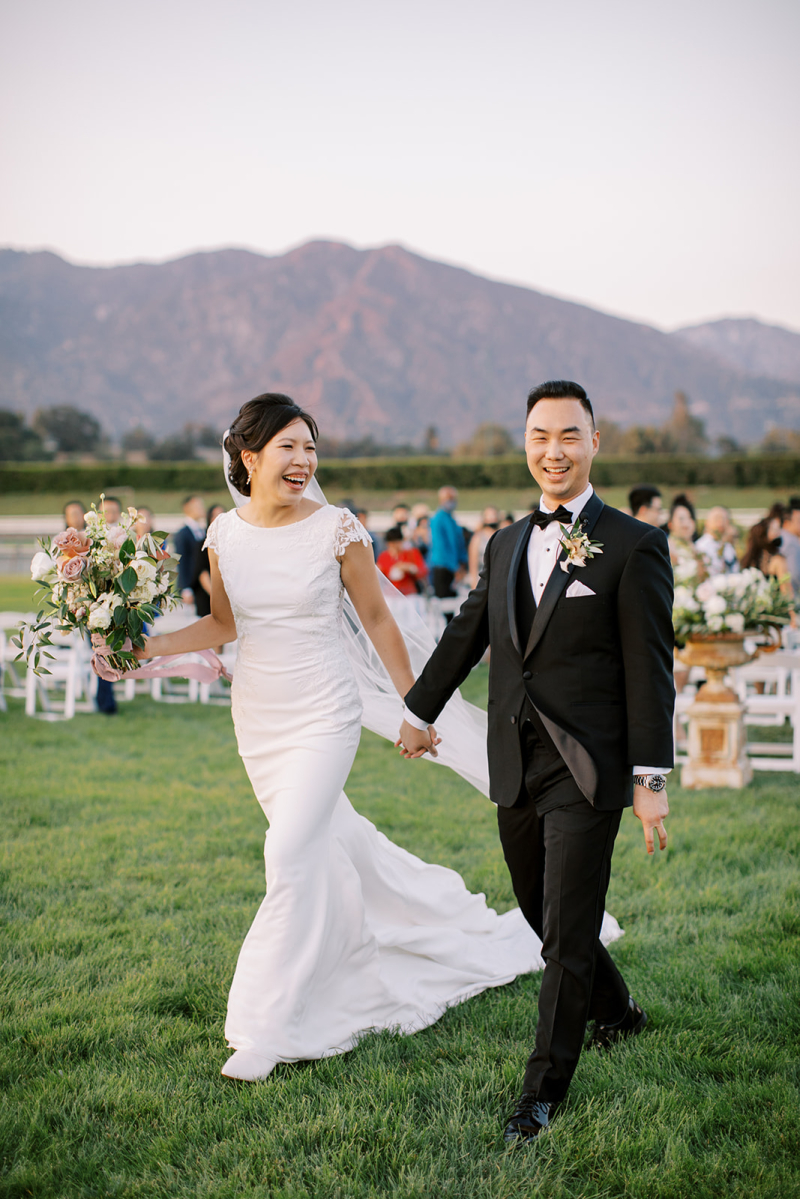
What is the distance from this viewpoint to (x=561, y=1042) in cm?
303

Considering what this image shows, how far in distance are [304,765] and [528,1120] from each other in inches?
56.1

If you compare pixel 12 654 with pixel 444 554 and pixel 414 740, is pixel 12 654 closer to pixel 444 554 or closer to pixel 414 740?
pixel 444 554

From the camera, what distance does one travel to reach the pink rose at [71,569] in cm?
371

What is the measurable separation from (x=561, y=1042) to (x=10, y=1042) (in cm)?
213

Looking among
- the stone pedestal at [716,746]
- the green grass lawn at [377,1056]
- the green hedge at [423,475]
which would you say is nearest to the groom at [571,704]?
the green grass lawn at [377,1056]

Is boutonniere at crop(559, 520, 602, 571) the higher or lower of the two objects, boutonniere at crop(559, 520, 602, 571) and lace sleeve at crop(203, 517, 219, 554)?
the higher

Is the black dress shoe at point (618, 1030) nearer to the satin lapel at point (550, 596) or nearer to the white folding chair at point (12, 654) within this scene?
the satin lapel at point (550, 596)

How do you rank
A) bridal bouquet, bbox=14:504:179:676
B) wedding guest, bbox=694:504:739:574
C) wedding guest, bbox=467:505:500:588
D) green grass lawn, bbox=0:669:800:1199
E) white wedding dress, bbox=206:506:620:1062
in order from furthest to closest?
wedding guest, bbox=467:505:500:588
wedding guest, bbox=694:504:739:574
bridal bouquet, bbox=14:504:179:676
white wedding dress, bbox=206:506:620:1062
green grass lawn, bbox=0:669:800:1199

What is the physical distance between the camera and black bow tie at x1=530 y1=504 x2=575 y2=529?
10.6 feet

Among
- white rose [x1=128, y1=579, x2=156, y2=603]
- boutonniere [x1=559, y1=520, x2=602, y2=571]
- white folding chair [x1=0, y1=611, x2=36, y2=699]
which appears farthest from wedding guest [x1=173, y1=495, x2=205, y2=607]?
boutonniere [x1=559, y1=520, x2=602, y2=571]

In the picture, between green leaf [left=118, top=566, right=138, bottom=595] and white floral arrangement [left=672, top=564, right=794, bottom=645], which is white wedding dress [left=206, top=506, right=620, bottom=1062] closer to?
green leaf [left=118, top=566, right=138, bottom=595]

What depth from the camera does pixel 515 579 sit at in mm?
3264

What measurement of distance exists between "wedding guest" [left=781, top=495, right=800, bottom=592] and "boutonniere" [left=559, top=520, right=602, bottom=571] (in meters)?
8.08

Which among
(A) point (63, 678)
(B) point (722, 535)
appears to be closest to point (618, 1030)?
(B) point (722, 535)
